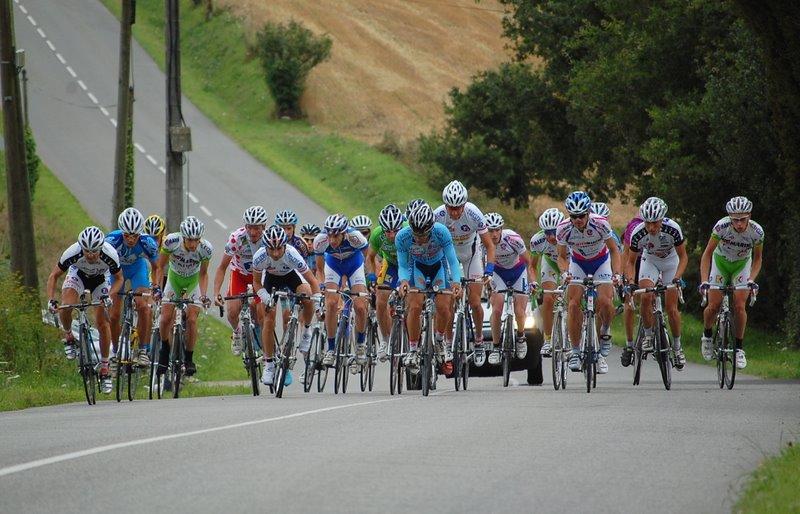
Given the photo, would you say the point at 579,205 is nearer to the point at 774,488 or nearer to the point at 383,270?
the point at 383,270

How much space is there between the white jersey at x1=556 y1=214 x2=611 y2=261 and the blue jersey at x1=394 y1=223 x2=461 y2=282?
2.01m

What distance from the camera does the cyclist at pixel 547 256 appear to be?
2191 centimetres

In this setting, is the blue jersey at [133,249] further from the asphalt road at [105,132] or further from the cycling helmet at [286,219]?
the asphalt road at [105,132]

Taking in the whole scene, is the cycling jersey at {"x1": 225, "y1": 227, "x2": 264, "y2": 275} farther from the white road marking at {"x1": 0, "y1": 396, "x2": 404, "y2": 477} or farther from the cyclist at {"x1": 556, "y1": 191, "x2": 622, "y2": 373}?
the white road marking at {"x1": 0, "y1": 396, "x2": 404, "y2": 477}

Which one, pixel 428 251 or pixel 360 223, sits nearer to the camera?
pixel 428 251

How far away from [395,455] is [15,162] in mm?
15794

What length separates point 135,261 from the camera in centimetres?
2064

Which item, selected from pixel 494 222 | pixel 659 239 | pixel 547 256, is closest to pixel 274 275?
pixel 494 222

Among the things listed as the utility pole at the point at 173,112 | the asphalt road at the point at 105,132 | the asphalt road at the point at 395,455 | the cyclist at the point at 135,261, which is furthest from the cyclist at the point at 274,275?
the asphalt road at the point at 105,132

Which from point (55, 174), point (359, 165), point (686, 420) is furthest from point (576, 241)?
point (359, 165)

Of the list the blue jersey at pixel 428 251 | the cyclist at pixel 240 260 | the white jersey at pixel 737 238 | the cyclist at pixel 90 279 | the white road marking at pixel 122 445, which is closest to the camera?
the white road marking at pixel 122 445

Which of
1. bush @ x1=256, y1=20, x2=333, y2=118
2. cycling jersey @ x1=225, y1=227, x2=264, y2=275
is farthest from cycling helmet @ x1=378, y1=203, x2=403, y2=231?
bush @ x1=256, y1=20, x2=333, y2=118

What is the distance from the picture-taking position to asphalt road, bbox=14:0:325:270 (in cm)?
5197

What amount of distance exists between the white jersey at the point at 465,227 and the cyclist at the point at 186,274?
305cm
